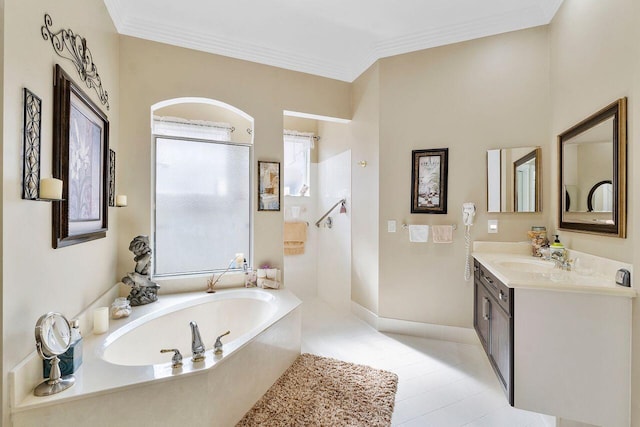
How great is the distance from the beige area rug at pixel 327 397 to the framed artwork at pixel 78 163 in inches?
58.8

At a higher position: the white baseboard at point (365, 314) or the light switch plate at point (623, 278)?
the light switch plate at point (623, 278)

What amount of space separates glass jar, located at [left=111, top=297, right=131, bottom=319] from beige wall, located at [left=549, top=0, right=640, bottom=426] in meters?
3.04

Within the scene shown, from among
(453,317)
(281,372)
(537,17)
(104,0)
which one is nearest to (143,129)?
(104,0)

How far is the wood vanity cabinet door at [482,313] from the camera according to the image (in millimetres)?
2217

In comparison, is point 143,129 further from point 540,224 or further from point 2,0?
point 540,224

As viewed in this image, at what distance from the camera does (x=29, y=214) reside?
4.29 ft

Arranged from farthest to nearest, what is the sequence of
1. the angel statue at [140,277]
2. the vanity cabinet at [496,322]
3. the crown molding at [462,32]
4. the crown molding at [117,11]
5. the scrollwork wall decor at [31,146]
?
the crown molding at [462,32]
the angel statue at [140,277]
the crown molding at [117,11]
the vanity cabinet at [496,322]
the scrollwork wall decor at [31,146]

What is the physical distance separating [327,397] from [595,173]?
2.28 metres

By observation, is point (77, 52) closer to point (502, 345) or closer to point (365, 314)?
point (502, 345)

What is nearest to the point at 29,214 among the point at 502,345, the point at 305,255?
the point at 502,345

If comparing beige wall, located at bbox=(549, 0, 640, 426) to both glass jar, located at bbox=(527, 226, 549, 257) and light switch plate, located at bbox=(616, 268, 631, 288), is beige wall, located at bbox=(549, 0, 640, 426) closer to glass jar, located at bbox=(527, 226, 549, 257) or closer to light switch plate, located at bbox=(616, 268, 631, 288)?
light switch plate, located at bbox=(616, 268, 631, 288)

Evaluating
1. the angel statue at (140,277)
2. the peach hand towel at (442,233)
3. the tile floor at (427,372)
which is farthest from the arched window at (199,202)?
the peach hand towel at (442,233)

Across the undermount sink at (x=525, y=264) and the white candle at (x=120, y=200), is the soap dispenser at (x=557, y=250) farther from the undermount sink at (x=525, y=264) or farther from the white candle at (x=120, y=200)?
the white candle at (x=120, y=200)

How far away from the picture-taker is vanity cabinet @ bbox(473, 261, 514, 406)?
1700 millimetres
